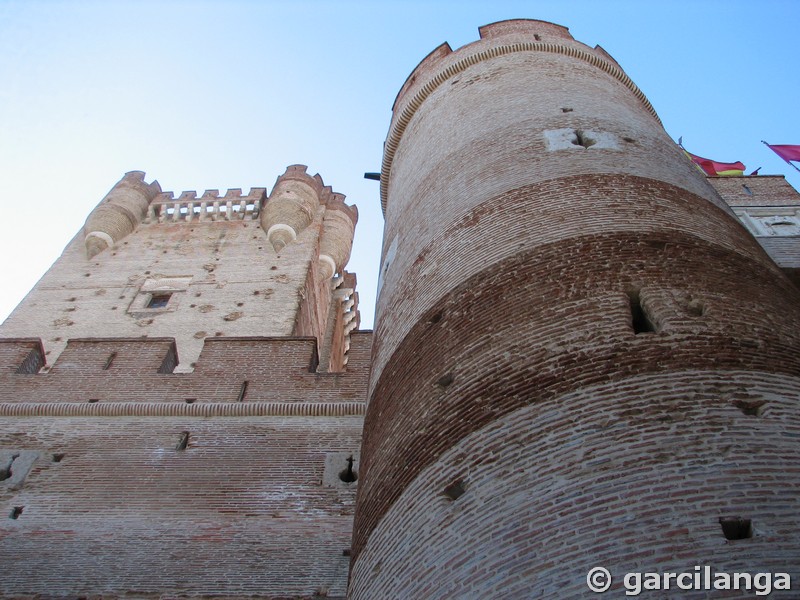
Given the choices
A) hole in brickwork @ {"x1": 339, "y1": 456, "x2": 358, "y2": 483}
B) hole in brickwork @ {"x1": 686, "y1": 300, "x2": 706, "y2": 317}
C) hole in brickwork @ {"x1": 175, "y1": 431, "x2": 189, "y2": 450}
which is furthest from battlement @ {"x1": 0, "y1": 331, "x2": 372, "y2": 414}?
hole in brickwork @ {"x1": 686, "y1": 300, "x2": 706, "y2": 317}

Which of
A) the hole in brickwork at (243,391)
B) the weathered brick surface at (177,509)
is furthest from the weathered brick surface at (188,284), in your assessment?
the weathered brick surface at (177,509)

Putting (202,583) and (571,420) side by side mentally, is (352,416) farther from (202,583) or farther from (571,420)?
(571,420)

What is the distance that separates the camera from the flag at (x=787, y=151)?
44.7 feet

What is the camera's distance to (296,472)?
276 inches

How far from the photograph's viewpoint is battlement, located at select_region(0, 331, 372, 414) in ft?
26.5

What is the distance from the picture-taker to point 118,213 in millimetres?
17719

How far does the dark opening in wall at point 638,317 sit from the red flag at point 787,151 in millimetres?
10680

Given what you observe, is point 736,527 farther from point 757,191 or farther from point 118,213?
point 118,213

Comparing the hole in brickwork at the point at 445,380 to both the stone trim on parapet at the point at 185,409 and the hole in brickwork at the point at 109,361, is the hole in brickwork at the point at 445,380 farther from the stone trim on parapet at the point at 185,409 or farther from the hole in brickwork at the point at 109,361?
the hole in brickwork at the point at 109,361

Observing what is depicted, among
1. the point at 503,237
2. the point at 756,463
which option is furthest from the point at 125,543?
the point at 756,463

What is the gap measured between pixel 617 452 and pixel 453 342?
1609 mm

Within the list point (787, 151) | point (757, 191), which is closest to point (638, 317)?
point (757, 191)

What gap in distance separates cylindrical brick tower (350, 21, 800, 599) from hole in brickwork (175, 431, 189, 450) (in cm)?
229

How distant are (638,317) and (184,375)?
17.8ft
